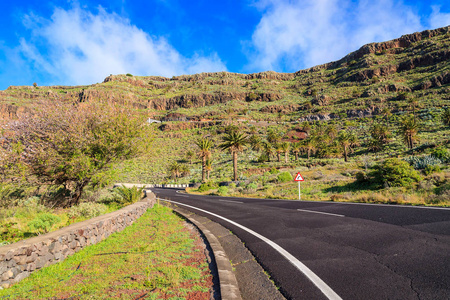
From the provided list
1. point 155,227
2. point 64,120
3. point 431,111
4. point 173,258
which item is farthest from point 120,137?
point 431,111

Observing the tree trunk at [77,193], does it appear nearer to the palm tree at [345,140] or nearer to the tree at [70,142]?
the tree at [70,142]

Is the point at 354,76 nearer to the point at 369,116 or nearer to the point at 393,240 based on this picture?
the point at 369,116

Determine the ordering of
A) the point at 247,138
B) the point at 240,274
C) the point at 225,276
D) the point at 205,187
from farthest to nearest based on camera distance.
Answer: the point at 247,138
the point at 205,187
the point at 240,274
the point at 225,276

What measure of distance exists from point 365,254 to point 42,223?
8321 mm

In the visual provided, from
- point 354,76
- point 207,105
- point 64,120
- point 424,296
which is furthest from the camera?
point 207,105

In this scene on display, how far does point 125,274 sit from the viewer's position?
4270 millimetres

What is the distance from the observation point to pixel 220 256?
507 cm

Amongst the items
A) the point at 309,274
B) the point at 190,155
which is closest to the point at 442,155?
the point at 309,274

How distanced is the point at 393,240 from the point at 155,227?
751cm

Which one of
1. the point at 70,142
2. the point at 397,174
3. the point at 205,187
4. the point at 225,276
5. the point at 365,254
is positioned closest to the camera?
the point at 225,276

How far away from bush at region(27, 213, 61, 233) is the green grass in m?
1.66

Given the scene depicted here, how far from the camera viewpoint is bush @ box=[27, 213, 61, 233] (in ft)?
A: 20.7

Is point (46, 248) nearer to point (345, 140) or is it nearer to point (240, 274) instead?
point (240, 274)

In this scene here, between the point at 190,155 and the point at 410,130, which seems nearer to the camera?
the point at 410,130
